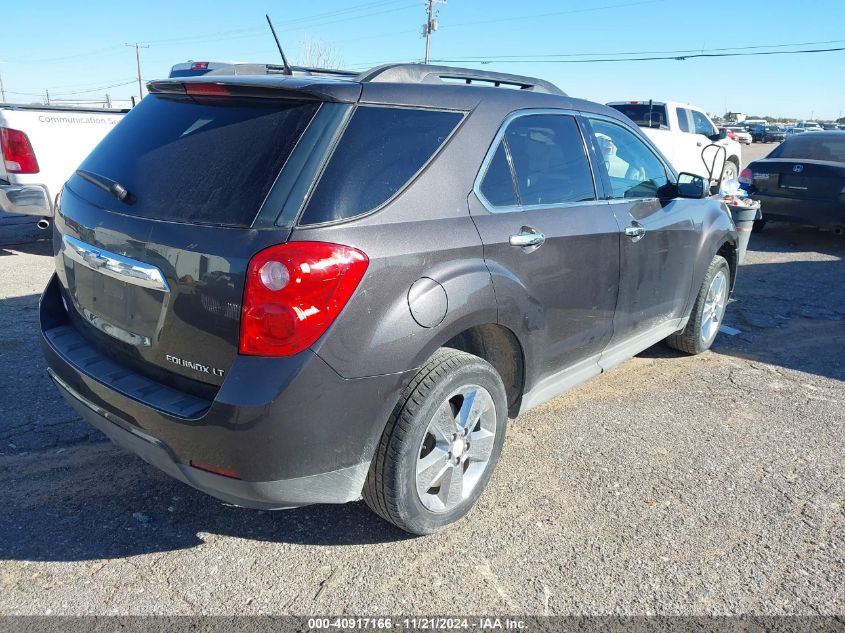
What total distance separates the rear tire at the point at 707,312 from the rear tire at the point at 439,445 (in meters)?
2.42

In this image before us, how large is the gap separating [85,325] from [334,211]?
1247mm

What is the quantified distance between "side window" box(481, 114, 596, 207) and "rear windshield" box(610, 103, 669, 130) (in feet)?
36.4

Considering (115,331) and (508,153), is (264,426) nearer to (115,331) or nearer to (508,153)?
(115,331)

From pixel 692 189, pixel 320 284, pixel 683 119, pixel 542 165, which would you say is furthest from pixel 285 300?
pixel 683 119

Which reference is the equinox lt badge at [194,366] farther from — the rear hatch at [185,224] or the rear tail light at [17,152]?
the rear tail light at [17,152]

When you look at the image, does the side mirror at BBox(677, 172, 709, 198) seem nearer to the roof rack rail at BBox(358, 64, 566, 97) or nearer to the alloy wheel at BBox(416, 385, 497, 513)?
the roof rack rail at BBox(358, 64, 566, 97)

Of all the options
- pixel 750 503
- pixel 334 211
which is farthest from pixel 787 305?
pixel 334 211

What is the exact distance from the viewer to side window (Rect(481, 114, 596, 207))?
9.98 feet

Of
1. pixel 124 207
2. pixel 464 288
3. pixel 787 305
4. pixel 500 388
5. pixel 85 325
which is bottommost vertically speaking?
pixel 787 305

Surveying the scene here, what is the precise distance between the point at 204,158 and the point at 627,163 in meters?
2.64

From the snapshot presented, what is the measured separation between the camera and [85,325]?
2.85 metres

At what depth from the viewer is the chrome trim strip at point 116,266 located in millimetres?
2432

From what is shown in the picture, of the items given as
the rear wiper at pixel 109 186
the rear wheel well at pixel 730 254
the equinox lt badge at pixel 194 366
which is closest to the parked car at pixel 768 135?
the rear wheel well at pixel 730 254

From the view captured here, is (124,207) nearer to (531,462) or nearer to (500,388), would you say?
(500,388)
